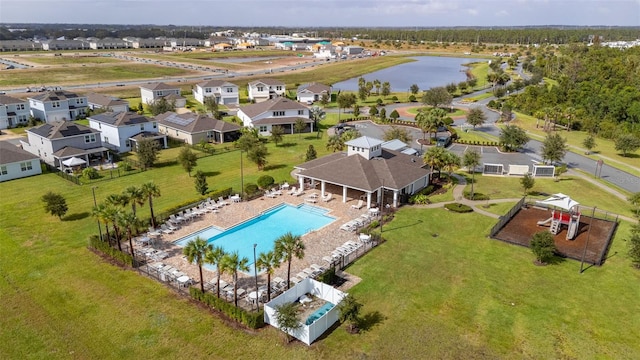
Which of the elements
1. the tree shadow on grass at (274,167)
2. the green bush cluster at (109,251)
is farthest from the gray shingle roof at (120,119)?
the green bush cluster at (109,251)

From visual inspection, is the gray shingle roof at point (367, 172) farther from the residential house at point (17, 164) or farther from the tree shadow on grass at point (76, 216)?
the residential house at point (17, 164)

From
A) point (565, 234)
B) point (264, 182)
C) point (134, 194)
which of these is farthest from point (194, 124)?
point (565, 234)

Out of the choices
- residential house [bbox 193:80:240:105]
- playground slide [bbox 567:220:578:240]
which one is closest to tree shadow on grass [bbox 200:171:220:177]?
playground slide [bbox 567:220:578:240]

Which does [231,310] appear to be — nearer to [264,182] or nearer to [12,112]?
[264,182]

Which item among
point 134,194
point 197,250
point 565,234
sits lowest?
point 565,234

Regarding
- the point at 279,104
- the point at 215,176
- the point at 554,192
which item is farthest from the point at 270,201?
the point at 279,104
